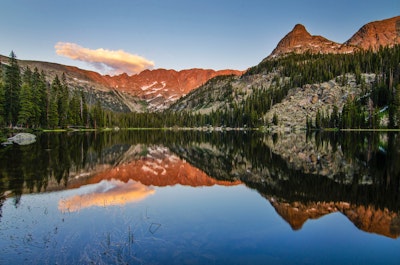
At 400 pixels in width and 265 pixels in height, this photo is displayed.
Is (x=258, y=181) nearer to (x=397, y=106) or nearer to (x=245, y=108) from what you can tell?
(x=397, y=106)

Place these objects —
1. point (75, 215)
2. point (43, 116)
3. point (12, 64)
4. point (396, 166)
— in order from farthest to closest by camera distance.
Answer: point (43, 116) → point (12, 64) → point (396, 166) → point (75, 215)

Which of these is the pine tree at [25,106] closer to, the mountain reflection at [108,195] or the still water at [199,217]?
the still water at [199,217]

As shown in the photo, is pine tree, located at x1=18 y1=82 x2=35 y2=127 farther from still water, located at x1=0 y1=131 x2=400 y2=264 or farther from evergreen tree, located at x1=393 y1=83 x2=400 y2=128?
evergreen tree, located at x1=393 y1=83 x2=400 y2=128

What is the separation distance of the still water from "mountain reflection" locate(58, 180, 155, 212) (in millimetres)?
66

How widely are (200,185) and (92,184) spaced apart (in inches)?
366

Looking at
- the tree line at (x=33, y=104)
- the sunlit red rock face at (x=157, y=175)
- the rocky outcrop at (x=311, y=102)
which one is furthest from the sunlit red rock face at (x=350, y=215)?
the rocky outcrop at (x=311, y=102)

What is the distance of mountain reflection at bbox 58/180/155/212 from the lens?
57.9ft

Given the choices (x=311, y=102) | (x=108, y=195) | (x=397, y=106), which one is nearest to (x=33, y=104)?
(x=108, y=195)

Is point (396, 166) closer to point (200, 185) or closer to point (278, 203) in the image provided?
point (278, 203)

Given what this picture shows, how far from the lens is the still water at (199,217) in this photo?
11.0 meters

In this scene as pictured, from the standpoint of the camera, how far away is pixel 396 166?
30109mm

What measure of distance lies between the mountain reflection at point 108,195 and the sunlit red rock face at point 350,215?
32.9 ft

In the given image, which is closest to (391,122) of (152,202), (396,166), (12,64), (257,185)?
(396,166)

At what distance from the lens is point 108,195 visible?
66.9 ft
